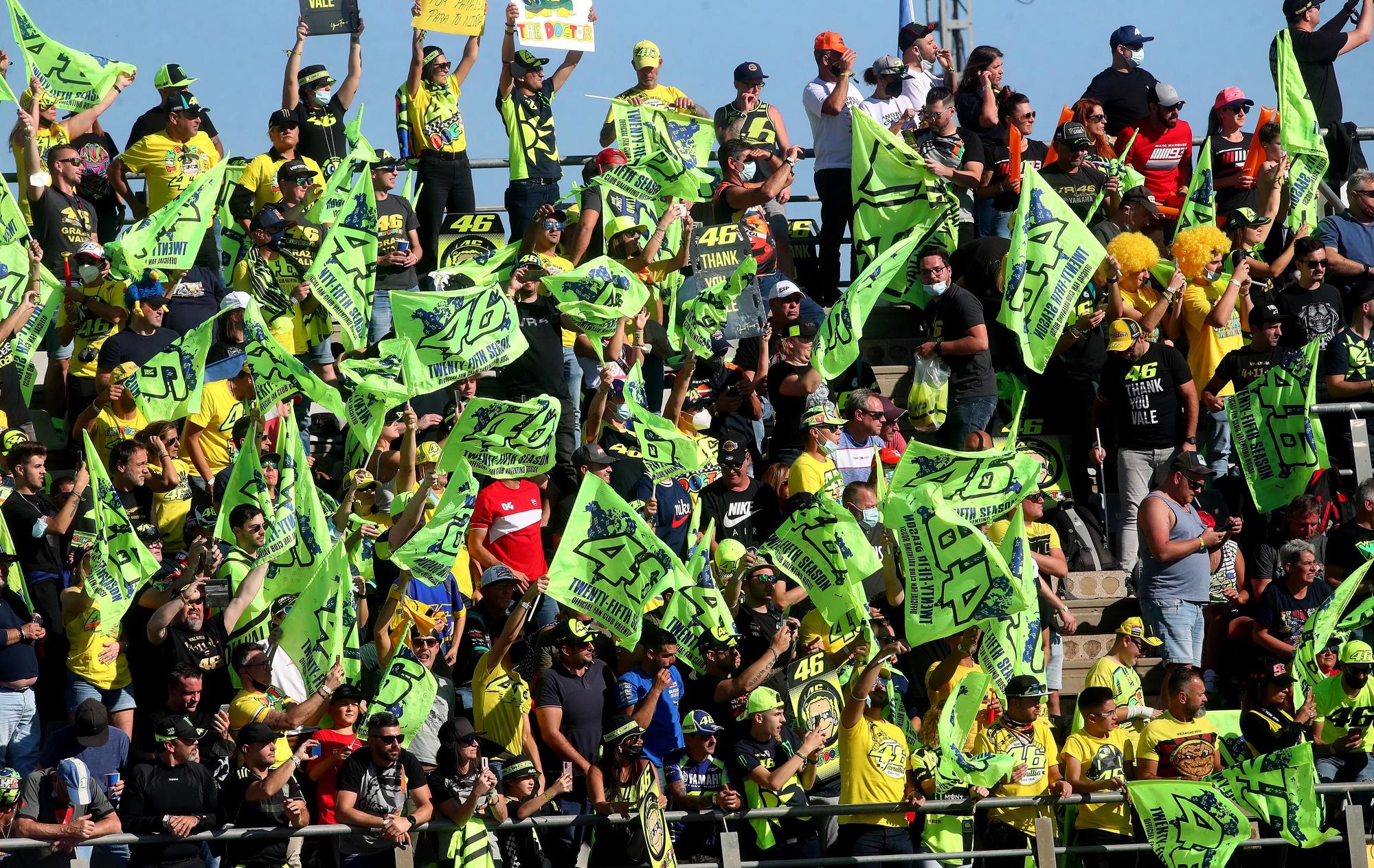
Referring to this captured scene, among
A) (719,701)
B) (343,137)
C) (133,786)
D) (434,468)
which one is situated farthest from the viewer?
(343,137)

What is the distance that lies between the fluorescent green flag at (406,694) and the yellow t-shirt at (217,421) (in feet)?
9.10

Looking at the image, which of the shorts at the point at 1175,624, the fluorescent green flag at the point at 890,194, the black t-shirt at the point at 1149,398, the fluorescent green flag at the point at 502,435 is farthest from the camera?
the fluorescent green flag at the point at 890,194

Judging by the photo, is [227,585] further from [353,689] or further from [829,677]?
[829,677]

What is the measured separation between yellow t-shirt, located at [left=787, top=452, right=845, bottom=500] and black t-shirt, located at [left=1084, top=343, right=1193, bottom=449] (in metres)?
2.06

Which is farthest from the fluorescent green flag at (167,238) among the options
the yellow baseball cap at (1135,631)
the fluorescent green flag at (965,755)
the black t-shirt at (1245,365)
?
the black t-shirt at (1245,365)

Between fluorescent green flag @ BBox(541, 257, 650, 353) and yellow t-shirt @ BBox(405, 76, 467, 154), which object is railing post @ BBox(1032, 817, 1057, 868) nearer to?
fluorescent green flag @ BBox(541, 257, 650, 353)

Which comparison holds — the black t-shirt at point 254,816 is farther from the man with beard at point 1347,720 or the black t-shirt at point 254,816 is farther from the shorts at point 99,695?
the man with beard at point 1347,720

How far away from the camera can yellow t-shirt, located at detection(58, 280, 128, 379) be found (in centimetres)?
1547

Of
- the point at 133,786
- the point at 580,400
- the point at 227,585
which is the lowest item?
the point at 133,786

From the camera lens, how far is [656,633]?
1300 cm

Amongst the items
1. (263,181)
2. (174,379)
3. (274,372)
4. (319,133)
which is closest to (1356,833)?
(274,372)

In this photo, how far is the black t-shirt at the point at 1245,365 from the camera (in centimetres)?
1620

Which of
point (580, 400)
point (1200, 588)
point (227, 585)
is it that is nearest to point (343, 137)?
point (580, 400)

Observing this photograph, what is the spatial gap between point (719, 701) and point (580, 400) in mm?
3216
